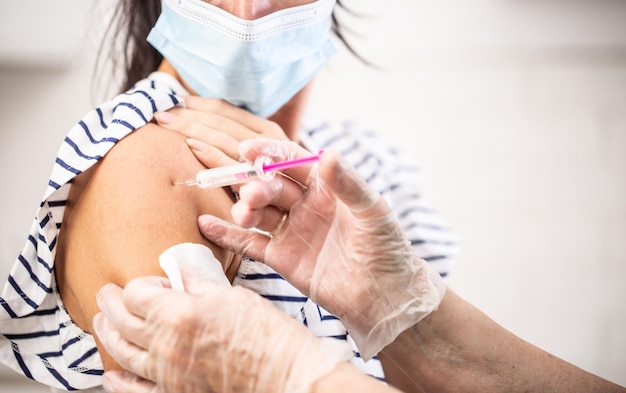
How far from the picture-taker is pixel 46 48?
1843mm

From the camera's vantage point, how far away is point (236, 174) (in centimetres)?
81

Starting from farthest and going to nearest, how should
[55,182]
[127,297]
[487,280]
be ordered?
[487,280] < [55,182] < [127,297]

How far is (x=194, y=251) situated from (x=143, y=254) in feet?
0.24

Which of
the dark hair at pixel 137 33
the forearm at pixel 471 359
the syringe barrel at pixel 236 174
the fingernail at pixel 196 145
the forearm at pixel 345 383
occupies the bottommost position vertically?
the forearm at pixel 471 359

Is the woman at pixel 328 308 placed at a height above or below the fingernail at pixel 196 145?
below

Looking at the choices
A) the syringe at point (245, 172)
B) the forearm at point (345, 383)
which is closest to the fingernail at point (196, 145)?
the syringe at point (245, 172)

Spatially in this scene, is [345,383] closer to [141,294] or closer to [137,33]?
[141,294]

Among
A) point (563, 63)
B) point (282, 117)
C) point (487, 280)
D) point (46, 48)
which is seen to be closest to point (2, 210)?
point (46, 48)

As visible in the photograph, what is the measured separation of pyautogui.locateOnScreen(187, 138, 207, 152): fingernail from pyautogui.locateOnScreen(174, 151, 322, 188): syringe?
0.42 feet

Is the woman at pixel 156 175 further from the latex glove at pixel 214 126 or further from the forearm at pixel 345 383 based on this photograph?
the forearm at pixel 345 383

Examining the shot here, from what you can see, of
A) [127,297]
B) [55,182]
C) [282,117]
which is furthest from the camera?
[282,117]

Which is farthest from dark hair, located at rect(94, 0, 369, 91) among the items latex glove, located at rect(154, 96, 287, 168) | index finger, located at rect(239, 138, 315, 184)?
index finger, located at rect(239, 138, 315, 184)

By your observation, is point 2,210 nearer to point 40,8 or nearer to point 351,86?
point 40,8

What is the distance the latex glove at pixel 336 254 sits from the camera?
83 centimetres
